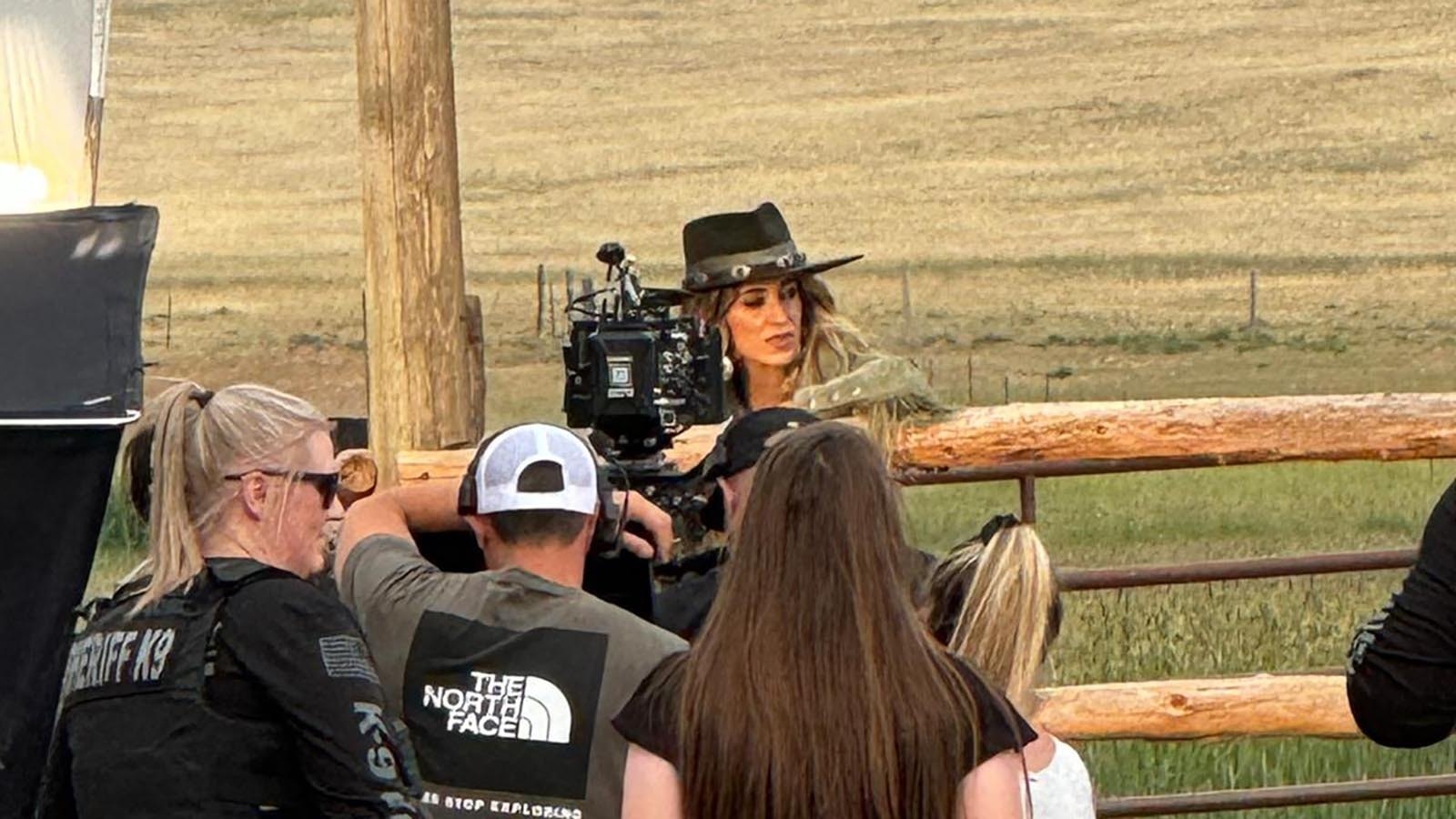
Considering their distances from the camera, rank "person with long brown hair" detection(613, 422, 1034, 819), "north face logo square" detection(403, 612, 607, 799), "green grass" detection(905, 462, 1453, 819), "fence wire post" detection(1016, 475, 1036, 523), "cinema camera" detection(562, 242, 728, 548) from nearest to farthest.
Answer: "person with long brown hair" detection(613, 422, 1034, 819)
"north face logo square" detection(403, 612, 607, 799)
"cinema camera" detection(562, 242, 728, 548)
"fence wire post" detection(1016, 475, 1036, 523)
"green grass" detection(905, 462, 1453, 819)

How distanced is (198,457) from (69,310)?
1.01 ft

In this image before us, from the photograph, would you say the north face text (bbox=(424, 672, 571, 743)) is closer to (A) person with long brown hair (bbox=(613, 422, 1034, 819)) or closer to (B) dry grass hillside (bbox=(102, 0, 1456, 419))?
(A) person with long brown hair (bbox=(613, 422, 1034, 819))

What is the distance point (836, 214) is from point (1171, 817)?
16908 mm

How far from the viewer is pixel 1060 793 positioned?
2.93 meters

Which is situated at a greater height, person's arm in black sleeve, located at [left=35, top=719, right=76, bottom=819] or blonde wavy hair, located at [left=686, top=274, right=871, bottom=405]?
blonde wavy hair, located at [left=686, top=274, right=871, bottom=405]

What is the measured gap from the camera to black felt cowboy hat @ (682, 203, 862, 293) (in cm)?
490

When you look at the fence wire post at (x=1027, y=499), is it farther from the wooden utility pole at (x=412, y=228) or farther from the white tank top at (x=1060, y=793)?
the white tank top at (x=1060, y=793)

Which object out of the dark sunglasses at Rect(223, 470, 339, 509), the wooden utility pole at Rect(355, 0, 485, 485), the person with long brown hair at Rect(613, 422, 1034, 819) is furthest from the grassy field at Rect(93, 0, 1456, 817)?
the person with long brown hair at Rect(613, 422, 1034, 819)

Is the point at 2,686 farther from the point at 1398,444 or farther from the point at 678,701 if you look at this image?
the point at 1398,444

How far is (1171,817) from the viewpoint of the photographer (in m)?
6.51

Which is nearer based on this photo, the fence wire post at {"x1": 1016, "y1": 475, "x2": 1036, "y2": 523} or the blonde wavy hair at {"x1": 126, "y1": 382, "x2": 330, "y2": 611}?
the blonde wavy hair at {"x1": 126, "y1": 382, "x2": 330, "y2": 611}

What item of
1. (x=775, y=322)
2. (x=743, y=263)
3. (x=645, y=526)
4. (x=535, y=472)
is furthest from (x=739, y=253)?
(x=535, y=472)

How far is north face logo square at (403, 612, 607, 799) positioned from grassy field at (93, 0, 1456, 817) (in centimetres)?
1215

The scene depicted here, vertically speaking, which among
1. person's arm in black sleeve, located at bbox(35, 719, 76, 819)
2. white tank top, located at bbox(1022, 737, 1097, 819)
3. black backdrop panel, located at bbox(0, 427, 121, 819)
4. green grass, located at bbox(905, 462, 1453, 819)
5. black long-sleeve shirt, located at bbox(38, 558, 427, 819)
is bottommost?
green grass, located at bbox(905, 462, 1453, 819)
